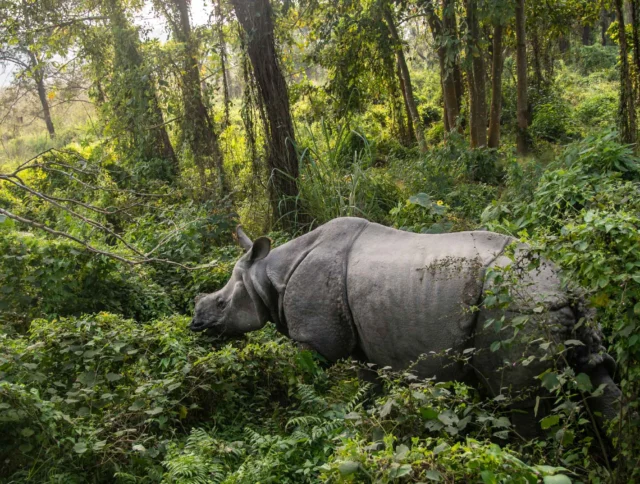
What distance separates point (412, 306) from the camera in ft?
15.9

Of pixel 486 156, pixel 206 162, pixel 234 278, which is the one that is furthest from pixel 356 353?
pixel 206 162

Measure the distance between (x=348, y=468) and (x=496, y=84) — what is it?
32.0 feet

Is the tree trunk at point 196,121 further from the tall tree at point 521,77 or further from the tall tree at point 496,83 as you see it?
the tall tree at point 521,77

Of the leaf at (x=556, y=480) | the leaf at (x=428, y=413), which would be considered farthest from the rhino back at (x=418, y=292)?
the leaf at (x=556, y=480)

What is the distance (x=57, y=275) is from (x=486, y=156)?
21.0 feet

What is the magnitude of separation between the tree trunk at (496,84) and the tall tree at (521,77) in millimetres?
405

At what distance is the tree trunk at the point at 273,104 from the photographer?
8805 mm

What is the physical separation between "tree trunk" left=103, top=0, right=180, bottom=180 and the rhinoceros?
666 cm

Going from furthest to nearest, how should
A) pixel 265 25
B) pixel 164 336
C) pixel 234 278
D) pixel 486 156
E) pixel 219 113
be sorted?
pixel 219 113 < pixel 486 156 < pixel 265 25 < pixel 234 278 < pixel 164 336

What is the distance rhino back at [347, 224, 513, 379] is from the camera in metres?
4.60

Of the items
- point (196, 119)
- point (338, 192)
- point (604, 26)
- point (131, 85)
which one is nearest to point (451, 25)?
point (338, 192)

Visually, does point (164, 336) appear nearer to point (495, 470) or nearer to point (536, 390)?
point (536, 390)

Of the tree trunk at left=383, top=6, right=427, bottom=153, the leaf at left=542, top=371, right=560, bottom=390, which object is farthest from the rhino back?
the tree trunk at left=383, top=6, right=427, bottom=153

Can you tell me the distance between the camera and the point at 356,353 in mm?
5516
